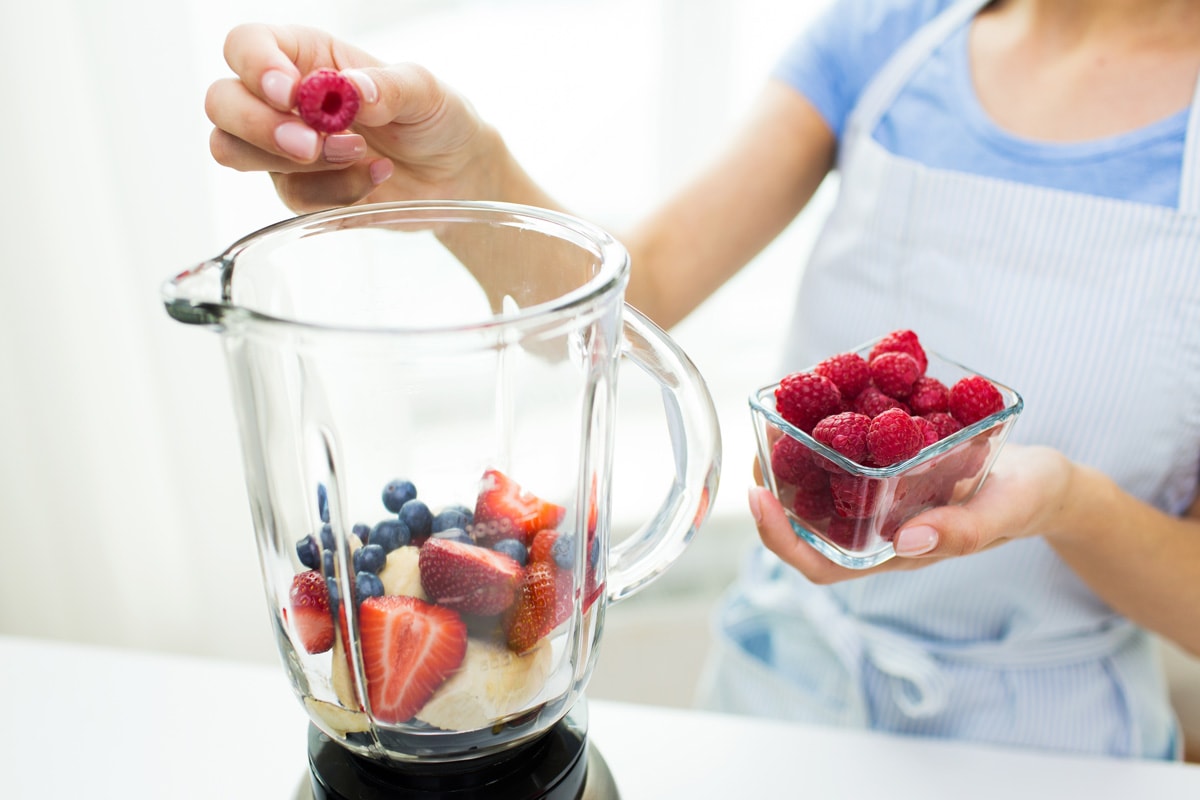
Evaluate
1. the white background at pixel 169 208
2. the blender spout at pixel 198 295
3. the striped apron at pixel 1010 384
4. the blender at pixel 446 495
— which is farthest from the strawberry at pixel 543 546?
the white background at pixel 169 208

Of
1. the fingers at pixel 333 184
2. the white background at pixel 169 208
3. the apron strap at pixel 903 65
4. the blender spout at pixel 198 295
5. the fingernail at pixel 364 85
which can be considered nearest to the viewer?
the blender spout at pixel 198 295

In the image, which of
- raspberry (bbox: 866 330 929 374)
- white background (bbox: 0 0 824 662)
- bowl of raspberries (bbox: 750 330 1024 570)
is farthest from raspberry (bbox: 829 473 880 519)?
white background (bbox: 0 0 824 662)

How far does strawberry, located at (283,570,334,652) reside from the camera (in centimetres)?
42

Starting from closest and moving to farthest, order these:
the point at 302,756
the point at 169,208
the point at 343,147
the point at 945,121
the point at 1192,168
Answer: the point at 343,147 → the point at 302,756 → the point at 1192,168 → the point at 945,121 → the point at 169,208

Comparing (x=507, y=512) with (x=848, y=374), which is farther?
(x=848, y=374)

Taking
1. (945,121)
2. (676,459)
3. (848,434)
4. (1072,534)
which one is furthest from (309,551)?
(945,121)

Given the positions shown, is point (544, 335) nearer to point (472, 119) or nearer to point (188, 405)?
point (472, 119)

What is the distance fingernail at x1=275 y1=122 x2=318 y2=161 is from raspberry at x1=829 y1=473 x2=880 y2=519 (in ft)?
0.99

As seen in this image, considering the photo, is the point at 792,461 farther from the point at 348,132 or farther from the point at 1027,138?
the point at 1027,138

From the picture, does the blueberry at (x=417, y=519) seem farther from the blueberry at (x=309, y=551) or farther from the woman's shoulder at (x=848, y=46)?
the woman's shoulder at (x=848, y=46)

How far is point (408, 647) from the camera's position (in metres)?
0.39

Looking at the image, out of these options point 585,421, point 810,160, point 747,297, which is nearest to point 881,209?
point 810,160

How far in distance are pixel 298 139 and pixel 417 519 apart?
18cm

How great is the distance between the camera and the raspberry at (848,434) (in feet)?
1.69
